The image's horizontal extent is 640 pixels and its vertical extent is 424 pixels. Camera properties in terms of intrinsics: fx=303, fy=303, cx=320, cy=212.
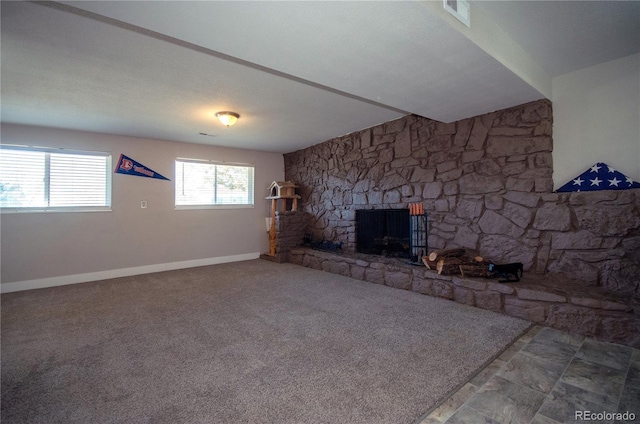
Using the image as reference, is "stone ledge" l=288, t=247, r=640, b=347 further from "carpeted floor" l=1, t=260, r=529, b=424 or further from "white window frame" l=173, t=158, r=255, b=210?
"white window frame" l=173, t=158, r=255, b=210

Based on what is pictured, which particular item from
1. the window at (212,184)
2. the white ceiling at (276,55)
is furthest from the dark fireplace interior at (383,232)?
the window at (212,184)

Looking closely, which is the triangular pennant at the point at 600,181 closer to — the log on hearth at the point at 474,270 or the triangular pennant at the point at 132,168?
the log on hearth at the point at 474,270

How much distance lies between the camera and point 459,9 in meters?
1.95

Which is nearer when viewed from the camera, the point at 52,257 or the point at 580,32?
the point at 580,32

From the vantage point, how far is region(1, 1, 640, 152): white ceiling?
1831 mm

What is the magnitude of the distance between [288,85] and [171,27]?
4.49 feet

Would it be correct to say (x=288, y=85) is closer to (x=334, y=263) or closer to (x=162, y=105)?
(x=162, y=105)

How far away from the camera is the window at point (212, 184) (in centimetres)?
559

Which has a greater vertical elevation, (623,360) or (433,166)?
(433,166)

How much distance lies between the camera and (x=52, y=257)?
14.5 ft

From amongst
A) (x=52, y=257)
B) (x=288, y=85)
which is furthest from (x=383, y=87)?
(x=52, y=257)

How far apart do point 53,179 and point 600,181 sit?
6.79 meters

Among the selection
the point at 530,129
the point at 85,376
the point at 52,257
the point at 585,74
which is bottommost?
the point at 85,376

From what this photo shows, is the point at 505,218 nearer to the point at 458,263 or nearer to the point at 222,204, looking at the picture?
the point at 458,263
